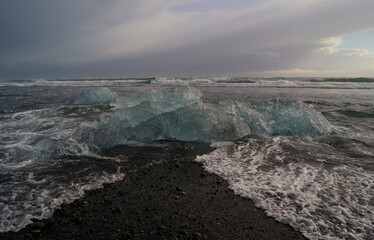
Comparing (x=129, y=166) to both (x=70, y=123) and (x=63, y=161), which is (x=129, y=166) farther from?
(x=70, y=123)

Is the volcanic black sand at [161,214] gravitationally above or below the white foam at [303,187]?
below

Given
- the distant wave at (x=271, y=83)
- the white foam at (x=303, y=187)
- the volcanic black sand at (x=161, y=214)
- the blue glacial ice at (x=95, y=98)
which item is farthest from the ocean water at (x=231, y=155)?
the distant wave at (x=271, y=83)

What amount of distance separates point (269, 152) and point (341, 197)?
1.78 meters

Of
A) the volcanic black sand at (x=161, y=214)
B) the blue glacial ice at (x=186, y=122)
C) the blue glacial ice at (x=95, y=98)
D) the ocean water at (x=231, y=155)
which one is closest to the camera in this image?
the volcanic black sand at (x=161, y=214)

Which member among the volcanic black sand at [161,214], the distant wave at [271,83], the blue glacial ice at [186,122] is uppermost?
the distant wave at [271,83]

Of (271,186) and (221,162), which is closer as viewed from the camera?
(271,186)

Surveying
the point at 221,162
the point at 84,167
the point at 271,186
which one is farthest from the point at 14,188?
the point at 271,186

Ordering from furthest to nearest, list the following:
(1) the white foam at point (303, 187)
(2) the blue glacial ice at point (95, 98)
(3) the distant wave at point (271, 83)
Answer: (3) the distant wave at point (271, 83)
(2) the blue glacial ice at point (95, 98)
(1) the white foam at point (303, 187)

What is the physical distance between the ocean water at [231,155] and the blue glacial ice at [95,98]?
13.2 feet

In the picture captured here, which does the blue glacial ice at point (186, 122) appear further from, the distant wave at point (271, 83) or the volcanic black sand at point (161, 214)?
the distant wave at point (271, 83)

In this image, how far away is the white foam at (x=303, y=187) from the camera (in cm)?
232

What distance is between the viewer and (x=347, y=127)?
6.43 metres

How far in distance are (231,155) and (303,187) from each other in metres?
1.52

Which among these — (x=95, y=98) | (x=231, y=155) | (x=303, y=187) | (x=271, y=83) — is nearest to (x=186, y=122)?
(x=231, y=155)
